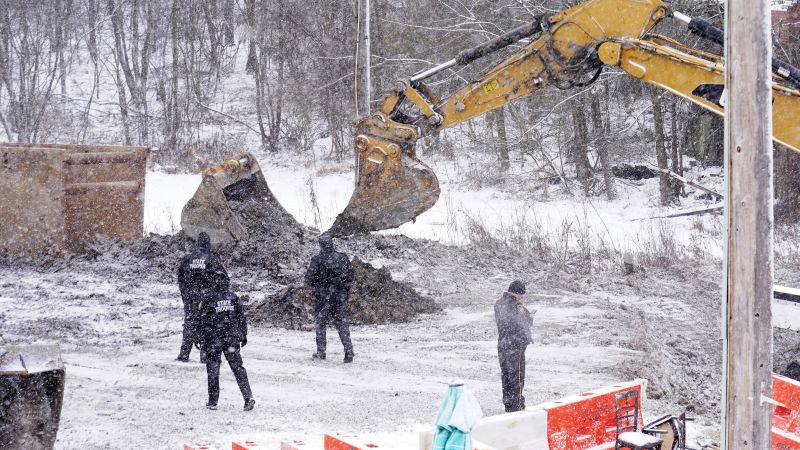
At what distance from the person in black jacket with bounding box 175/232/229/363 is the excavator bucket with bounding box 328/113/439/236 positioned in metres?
3.20

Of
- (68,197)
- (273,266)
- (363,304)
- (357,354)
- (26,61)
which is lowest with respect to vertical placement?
(357,354)

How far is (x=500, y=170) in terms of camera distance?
29578 millimetres

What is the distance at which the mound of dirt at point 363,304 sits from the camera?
13.6m

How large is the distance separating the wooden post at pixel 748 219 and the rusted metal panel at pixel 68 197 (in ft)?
45.1

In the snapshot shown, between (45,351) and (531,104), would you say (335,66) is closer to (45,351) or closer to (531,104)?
(531,104)

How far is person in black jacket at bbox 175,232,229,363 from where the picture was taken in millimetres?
10047

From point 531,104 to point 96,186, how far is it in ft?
55.6

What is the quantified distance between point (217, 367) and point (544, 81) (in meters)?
5.86

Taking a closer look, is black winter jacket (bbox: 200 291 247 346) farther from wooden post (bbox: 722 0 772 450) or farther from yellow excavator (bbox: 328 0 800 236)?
wooden post (bbox: 722 0 772 450)

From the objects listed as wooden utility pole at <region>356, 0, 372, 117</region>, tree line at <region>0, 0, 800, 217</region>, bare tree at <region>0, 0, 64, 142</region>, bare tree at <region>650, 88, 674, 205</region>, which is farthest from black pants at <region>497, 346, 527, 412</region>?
bare tree at <region>0, 0, 64, 142</region>

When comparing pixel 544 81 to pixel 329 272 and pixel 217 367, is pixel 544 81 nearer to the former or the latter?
pixel 329 272

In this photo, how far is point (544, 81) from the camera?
12242 mm

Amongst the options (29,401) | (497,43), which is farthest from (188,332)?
(497,43)

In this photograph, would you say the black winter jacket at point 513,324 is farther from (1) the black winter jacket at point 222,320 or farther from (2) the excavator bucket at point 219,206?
(2) the excavator bucket at point 219,206
